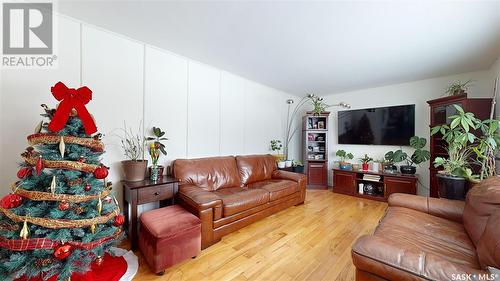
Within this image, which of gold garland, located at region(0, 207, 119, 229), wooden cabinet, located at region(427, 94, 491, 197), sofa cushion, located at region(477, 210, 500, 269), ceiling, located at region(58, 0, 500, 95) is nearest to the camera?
sofa cushion, located at region(477, 210, 500, 269)

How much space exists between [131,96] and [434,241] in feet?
10.8

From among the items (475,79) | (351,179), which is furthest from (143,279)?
(475,79)

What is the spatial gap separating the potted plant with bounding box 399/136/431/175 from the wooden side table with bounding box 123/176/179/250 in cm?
396

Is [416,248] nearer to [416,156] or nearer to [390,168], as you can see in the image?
[416,156]

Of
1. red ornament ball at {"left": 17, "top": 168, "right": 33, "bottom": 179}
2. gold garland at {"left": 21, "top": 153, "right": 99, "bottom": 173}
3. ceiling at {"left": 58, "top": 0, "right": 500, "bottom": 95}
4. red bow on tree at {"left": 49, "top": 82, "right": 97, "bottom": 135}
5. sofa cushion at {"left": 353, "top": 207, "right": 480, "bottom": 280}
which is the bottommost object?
sofa cushion at {"left": 353, "top": 207, "right": 480, "bottom": 280}

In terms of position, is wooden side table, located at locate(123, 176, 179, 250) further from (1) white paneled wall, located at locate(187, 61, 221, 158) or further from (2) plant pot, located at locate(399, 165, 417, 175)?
(2) plant pot, located at locate(399, 165, 417, 175)

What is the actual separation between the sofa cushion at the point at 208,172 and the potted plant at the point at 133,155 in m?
0.43

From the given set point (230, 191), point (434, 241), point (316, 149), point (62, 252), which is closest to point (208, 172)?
point (230, 191)

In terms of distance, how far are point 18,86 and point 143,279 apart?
210 cm

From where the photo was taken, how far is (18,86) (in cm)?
171

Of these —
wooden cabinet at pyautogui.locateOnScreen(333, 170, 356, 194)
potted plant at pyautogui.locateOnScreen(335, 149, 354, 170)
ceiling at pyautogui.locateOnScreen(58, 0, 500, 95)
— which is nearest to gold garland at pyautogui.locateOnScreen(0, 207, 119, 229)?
ceiling at pyautogui.locateOnScreen(58, 0, 500, 95)

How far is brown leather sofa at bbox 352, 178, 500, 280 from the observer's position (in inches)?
36.1

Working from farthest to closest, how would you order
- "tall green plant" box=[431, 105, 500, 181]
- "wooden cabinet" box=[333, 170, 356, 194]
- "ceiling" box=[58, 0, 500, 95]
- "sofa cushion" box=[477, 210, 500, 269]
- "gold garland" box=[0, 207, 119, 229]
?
"wooden cabinet" box=[333, 170, 356, 194] → "tall green plant" box=[431, 105, 500, 181] → "ceiling" box=[58, 0, 500, 95] → "gold garland" box=[0, 207, 119, 229] → "sofa cushion" box=[477, 210, 500, 269]

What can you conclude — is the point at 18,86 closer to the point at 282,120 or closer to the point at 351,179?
the point at 282,120
